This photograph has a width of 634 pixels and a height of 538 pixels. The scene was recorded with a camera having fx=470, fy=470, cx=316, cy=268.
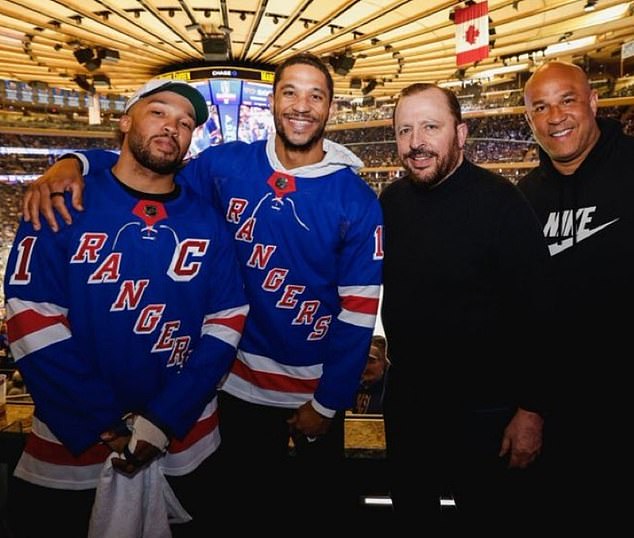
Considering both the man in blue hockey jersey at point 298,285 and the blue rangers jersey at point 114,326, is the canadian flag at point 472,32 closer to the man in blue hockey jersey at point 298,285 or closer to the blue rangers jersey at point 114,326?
the man in blue hockey jersey at point 298,285

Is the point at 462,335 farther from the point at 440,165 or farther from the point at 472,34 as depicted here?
the point at 472,34

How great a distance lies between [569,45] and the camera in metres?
7.87

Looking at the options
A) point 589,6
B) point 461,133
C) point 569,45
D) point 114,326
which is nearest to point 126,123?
point 114,326

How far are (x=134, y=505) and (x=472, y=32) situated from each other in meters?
4.99

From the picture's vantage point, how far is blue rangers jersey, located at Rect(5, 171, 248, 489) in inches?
54.0

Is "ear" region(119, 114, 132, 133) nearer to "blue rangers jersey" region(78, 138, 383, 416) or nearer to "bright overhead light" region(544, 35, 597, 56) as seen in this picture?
"blue rangers jersey" region(78, 138, 383, 416)

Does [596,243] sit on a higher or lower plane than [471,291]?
higher

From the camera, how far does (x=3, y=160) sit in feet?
59.9

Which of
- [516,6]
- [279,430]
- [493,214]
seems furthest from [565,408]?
[516,6]

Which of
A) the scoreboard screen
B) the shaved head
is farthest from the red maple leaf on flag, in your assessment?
the shaved head

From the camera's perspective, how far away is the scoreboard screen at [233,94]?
269 inches

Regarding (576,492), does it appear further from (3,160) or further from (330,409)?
(3,160)

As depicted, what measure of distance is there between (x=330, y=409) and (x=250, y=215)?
721mm

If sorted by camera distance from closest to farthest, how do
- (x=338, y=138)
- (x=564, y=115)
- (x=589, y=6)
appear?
(x=564, y=115) → (x=589, y=6) → (x=338, y=138)
